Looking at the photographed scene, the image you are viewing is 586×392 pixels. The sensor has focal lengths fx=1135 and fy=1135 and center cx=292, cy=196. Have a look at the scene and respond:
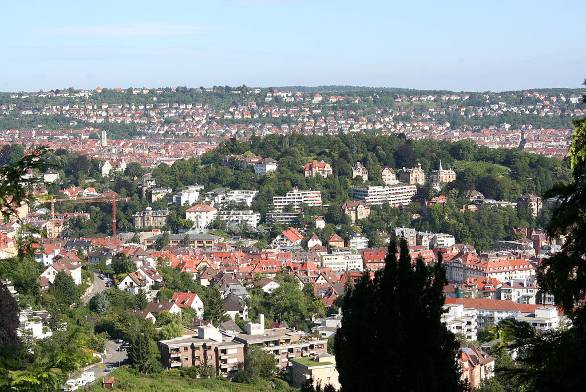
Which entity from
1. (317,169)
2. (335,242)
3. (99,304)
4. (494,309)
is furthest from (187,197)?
(99,304)

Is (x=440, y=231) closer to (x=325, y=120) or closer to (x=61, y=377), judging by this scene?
(x=61, y=377)

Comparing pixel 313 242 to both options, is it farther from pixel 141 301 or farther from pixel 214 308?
pixel 141 301

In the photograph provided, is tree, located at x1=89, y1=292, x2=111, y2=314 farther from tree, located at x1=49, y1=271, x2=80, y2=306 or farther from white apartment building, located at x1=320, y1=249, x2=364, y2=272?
white apartment building, located at x1=320, y1=249, x2=364, y2=272

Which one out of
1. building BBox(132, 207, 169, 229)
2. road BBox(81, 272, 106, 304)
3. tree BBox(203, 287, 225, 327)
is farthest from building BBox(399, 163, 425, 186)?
tree BBox(203, 287, 225, 327)

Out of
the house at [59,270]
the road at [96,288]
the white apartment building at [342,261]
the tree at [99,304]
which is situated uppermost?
the house at [59,270]

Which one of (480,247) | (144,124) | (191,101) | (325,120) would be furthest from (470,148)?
(191,101)

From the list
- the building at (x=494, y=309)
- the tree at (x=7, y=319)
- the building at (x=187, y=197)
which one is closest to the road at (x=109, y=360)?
the building at (x=494, y=309)

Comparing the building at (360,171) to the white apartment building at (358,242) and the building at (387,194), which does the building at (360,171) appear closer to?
the building at (387,194)
